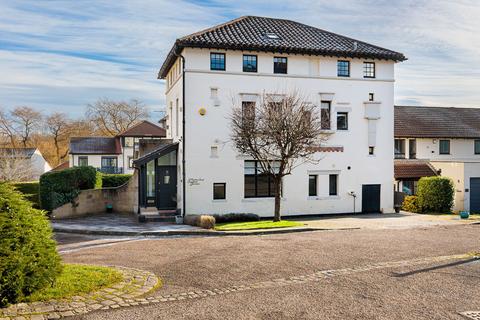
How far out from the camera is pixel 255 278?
34.1 ft

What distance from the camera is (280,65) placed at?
78.8ft

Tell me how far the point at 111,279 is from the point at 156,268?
5.72 feet

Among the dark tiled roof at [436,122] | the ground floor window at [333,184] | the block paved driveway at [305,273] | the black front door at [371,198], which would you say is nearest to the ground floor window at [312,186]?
the ground floor window at [333,184]

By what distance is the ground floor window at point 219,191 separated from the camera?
23422 mm

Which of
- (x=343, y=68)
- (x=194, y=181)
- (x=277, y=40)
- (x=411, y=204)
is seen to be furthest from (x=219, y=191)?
(x=411, y=204)

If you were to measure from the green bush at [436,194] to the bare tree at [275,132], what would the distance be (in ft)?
26.9

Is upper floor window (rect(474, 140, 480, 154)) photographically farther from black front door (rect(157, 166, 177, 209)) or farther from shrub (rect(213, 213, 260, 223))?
black front door (rect(157, 166, 177, 209))

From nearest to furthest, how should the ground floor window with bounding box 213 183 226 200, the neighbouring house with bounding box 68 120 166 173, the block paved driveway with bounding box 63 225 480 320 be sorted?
1. the block paved driveway with bounding box 63 225 480 320
2. the ground floor window with bounding box 213 183 226 200
3. the neighbouring house with bounding box 68 120 166 173

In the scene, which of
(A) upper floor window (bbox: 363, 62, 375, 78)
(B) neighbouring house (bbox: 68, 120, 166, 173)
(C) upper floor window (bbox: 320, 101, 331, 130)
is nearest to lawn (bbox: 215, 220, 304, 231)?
(C) upper floor window (bbox: 320, 101, 331, 130)

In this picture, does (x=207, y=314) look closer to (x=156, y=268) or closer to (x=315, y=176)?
(x=156, y=268)

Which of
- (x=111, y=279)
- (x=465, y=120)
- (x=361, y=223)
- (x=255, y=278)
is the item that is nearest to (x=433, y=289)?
(x=255, y=278)

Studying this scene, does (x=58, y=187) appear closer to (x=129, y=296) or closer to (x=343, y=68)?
(x=343, y=68)

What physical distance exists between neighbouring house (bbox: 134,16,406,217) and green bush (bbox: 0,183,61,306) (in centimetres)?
1407

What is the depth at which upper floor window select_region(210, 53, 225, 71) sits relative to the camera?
23.0 metres
